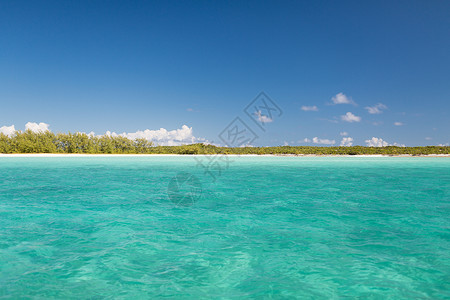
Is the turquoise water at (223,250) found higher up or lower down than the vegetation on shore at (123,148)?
lower down

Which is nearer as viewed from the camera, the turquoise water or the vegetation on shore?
the turquoise water

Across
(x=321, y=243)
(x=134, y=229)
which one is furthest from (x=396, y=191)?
(x=134, y=229)

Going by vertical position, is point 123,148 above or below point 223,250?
above

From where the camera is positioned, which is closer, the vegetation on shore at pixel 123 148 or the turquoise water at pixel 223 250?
the turquoise water at pixel 223 250

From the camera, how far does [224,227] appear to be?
6539 millimetres

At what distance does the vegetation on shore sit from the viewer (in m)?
46.5

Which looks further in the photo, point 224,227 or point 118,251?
point 224,227

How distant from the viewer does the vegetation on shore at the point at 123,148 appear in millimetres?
46531

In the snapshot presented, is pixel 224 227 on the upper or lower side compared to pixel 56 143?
lower

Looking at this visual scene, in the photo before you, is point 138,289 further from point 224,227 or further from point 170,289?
point 224,227

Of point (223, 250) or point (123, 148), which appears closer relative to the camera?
point (223, 250)

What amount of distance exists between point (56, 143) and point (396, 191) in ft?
180

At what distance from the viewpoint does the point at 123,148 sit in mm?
56750

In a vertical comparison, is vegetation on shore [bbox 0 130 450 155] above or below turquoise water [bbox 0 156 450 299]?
above
